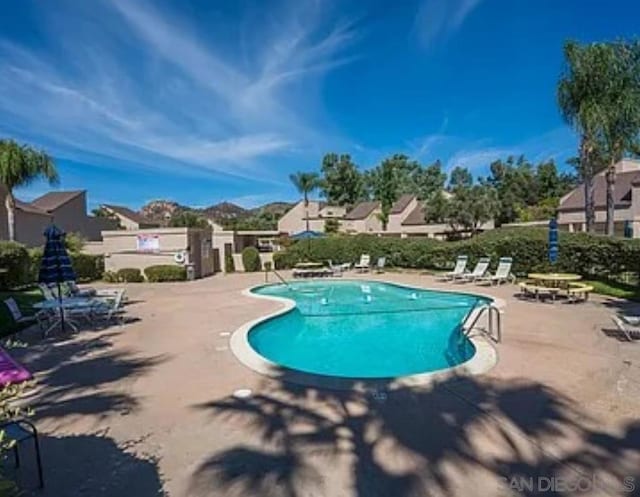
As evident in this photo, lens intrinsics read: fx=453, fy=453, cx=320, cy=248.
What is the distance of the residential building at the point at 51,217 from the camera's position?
3164 cm

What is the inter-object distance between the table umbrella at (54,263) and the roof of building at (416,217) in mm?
42645

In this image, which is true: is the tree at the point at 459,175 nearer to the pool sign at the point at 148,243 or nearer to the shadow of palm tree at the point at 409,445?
the pool sign at the point at 148,243

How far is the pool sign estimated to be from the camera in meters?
23.6

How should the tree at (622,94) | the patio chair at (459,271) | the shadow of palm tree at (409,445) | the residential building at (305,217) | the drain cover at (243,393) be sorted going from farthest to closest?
1. the residential building at (305,217)
2. the tree at (622,94)
3. the patio chair at (459,271)
4. the drain cover at (243,393)
5. the shadow of palm tree at (409,445)

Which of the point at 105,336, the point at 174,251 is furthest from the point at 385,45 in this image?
the point at 105,336

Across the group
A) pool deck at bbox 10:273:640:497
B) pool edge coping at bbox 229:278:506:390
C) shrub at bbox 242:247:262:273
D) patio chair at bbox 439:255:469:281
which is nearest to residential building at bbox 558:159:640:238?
patio chair at bbox 439:255:469:281

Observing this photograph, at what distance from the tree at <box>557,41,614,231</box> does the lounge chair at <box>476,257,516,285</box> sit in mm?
6482

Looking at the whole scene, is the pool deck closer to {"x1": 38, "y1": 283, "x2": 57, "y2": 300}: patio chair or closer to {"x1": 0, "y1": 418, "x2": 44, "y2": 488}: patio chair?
{"x1": 0, "y1": 418, "x2": 44, "y2": 488}: patio chair

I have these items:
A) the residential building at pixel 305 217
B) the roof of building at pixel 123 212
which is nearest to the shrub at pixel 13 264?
the residential building at pixel 305 217

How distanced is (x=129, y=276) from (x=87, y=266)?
9.05 feet

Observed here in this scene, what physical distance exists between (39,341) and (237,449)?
7611 millimetres

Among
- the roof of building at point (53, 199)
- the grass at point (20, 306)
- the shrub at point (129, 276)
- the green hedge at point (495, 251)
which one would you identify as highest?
the roof of building at point (53, 199)

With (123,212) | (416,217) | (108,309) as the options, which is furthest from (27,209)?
(416,217)

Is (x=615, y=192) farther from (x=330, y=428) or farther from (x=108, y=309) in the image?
(x=330, y=428)
